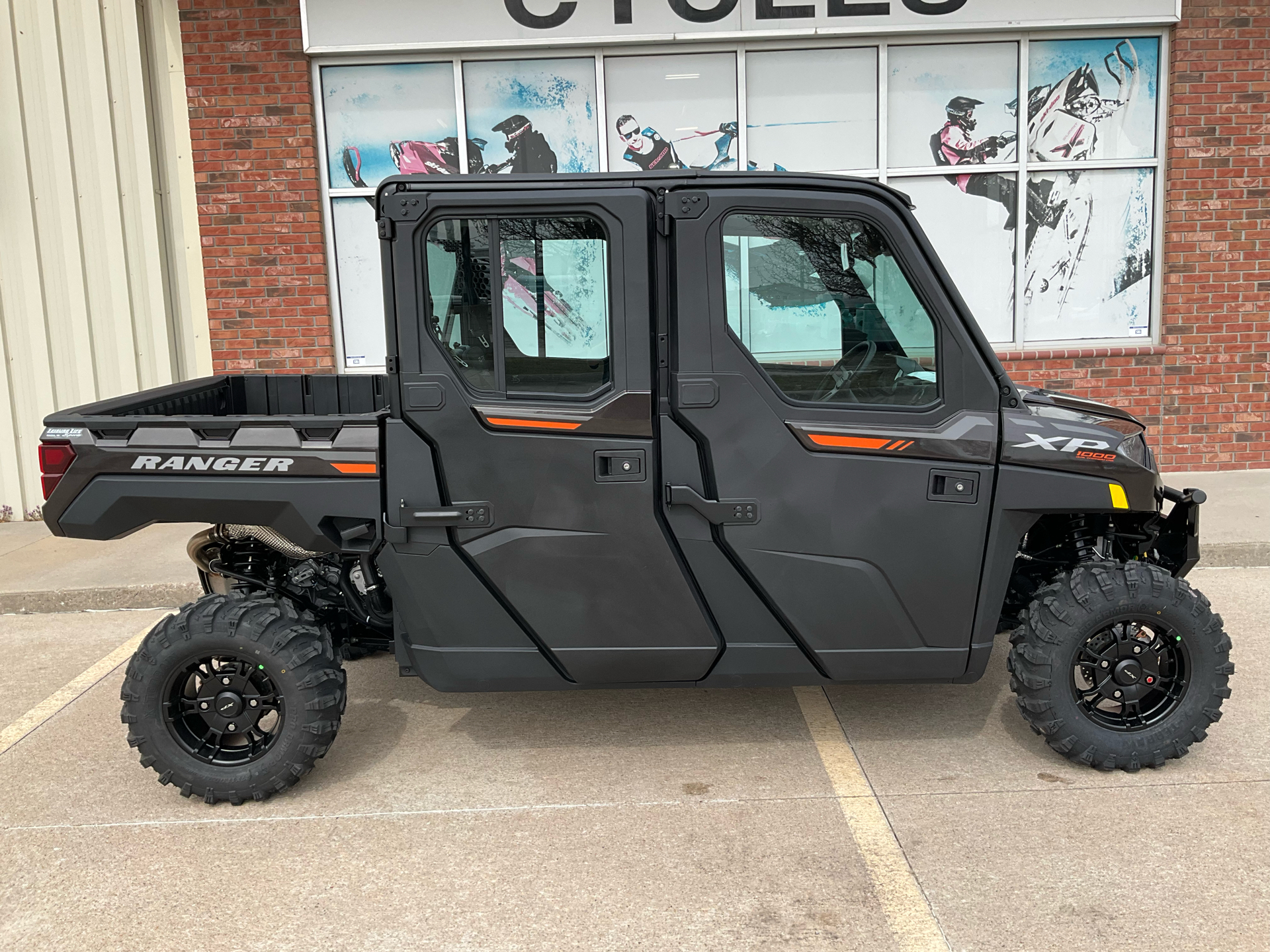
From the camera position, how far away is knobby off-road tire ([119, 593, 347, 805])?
11.8 ft

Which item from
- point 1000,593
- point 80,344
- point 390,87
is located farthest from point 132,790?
point 390,87

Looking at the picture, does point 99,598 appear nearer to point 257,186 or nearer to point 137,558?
point 137,558

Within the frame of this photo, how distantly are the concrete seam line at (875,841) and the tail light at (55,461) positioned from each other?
2.91 m

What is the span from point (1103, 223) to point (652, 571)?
6681mm

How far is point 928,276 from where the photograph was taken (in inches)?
135

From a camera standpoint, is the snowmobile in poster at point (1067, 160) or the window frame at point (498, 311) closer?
the window frame at point (498, 311)

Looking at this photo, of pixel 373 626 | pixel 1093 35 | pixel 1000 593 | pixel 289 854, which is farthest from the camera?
pixel 1093 35

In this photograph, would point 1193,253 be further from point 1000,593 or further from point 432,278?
point 432,278

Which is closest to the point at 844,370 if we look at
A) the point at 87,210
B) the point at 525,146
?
the point at 525,146

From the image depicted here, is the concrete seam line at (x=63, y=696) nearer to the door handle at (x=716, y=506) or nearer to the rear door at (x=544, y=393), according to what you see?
the rear door at (x=544, y=393)

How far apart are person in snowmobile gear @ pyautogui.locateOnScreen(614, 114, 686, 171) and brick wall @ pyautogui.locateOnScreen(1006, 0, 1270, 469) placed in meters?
3.25

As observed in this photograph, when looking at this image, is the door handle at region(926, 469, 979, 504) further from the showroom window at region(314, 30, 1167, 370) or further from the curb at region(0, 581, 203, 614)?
the showroom window at region(314, 30, 1167, 370)

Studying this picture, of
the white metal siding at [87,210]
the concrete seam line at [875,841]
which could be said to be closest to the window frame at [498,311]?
the concrete seam line at [875,841]

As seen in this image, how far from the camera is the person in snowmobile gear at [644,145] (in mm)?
8367
